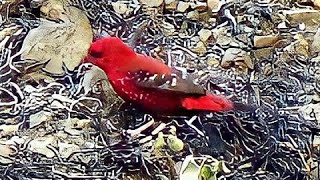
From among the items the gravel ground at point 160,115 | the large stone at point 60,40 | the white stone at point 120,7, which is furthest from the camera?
the white stone at point 120,7

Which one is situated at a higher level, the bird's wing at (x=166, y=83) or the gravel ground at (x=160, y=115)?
the bird's wing at (x=166, y=83)

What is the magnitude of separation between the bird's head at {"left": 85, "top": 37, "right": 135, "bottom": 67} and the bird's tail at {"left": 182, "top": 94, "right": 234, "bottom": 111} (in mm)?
90

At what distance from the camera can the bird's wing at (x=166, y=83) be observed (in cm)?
92

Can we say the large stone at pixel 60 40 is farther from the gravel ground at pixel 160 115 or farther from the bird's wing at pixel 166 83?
the bird's wing at pixel 166 83

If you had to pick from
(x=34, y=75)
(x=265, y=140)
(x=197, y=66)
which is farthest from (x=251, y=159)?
(x=34, y=75)

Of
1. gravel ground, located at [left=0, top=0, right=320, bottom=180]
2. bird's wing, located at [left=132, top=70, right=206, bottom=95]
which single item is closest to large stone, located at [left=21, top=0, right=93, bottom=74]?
gravel ground, located at [left=0, top=0, right=320, bottom=180]

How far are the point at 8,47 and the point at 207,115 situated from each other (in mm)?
304

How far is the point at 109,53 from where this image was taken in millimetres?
945

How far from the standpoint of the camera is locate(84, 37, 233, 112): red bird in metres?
0.92

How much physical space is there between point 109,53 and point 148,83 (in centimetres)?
6

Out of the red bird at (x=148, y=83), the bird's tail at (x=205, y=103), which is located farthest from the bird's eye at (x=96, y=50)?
the bird's tail at (x=205, y=103)

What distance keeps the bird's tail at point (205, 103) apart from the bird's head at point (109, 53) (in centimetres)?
9

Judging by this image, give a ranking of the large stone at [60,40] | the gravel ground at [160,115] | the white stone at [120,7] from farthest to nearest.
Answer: the white stone at [120,7] < the large stone at [60,40] < the gravel ground at [160,115]

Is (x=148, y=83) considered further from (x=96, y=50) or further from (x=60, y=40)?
(x=60, y=40)
